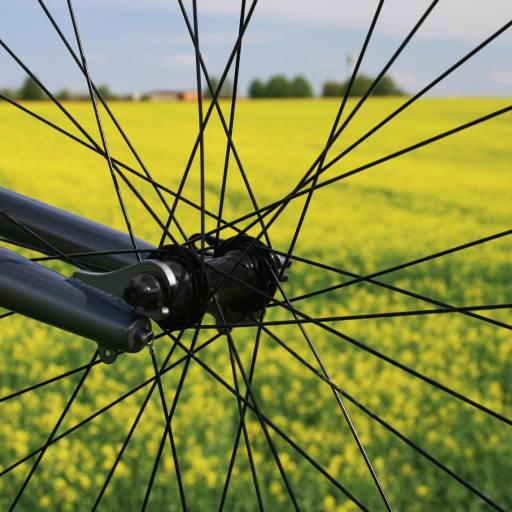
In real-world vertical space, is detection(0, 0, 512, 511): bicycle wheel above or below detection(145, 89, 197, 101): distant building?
above

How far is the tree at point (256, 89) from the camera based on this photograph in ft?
148

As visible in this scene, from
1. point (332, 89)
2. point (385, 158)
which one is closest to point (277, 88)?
point (332, 89)

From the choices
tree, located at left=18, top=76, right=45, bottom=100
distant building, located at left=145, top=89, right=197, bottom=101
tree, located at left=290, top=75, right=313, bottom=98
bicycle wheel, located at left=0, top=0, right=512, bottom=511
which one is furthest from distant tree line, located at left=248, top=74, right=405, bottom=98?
bicycle wheel, located at left=0, top=0, right=512, bottom=511

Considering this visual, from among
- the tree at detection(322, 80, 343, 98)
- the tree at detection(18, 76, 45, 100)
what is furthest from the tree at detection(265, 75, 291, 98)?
the tree at detection(18, 76, 45, 100)

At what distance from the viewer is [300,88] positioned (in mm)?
47219

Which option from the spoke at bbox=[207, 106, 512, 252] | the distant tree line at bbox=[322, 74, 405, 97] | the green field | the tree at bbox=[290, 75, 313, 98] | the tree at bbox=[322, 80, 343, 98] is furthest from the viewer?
the tree at bbox=[290, 75, 313, 98]

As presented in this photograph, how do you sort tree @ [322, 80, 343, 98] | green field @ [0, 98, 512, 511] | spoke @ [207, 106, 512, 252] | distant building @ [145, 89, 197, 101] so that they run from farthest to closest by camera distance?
tree @ [322, 80, 343, 98]
distant building @ [145, 89, 197, 101]
green field @ [0, 98, 512, 511]
spoke @ [207, 106, 512, 252]

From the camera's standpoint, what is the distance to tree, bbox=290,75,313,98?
4688 cm

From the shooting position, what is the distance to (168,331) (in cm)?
150

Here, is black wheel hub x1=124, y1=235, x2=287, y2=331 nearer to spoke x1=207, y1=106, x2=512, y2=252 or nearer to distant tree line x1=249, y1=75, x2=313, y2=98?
spoke x1=207, y1=106, x2=512, y2=252

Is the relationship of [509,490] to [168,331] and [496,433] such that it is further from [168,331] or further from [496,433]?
[168,331]

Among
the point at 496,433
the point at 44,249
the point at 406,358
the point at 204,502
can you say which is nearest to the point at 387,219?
the point at 406,358

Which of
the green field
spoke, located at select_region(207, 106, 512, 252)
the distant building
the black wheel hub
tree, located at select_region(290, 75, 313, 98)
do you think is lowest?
tree, located at select_region(290, 75, 313, 98)

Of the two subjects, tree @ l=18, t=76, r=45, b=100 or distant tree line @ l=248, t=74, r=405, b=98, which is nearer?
tree @ l=18, t=76, r=45, b=100
